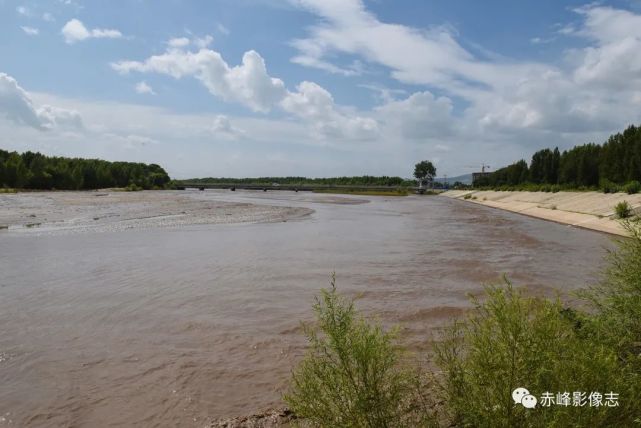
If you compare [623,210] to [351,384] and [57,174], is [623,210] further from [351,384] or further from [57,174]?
[57,174]

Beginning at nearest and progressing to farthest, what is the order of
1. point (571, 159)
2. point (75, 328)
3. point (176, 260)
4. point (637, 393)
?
point (637, 393)
point (75, 328)
point (176, 260)
point (571, 159)

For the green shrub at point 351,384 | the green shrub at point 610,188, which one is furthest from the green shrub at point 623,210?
the green shrub at point 351,384

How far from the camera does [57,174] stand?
106625 millimetres

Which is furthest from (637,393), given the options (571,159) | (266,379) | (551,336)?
(571,159)

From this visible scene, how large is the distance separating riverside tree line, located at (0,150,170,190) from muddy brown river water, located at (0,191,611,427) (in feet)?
261

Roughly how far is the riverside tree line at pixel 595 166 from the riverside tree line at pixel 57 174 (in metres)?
103

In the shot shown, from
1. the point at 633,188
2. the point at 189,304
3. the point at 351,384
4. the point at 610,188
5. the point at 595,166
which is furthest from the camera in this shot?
the point at 595,166

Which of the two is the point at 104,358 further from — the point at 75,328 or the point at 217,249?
the point at 217,249

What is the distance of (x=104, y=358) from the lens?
8.55m

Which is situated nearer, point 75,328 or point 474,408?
point 474,408

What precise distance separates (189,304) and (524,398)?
1010 cm

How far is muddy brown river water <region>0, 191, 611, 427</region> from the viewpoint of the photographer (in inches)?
278

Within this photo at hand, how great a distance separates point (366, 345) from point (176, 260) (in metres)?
16.3

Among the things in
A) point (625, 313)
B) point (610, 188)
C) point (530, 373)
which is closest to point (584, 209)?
point (610, 188)
